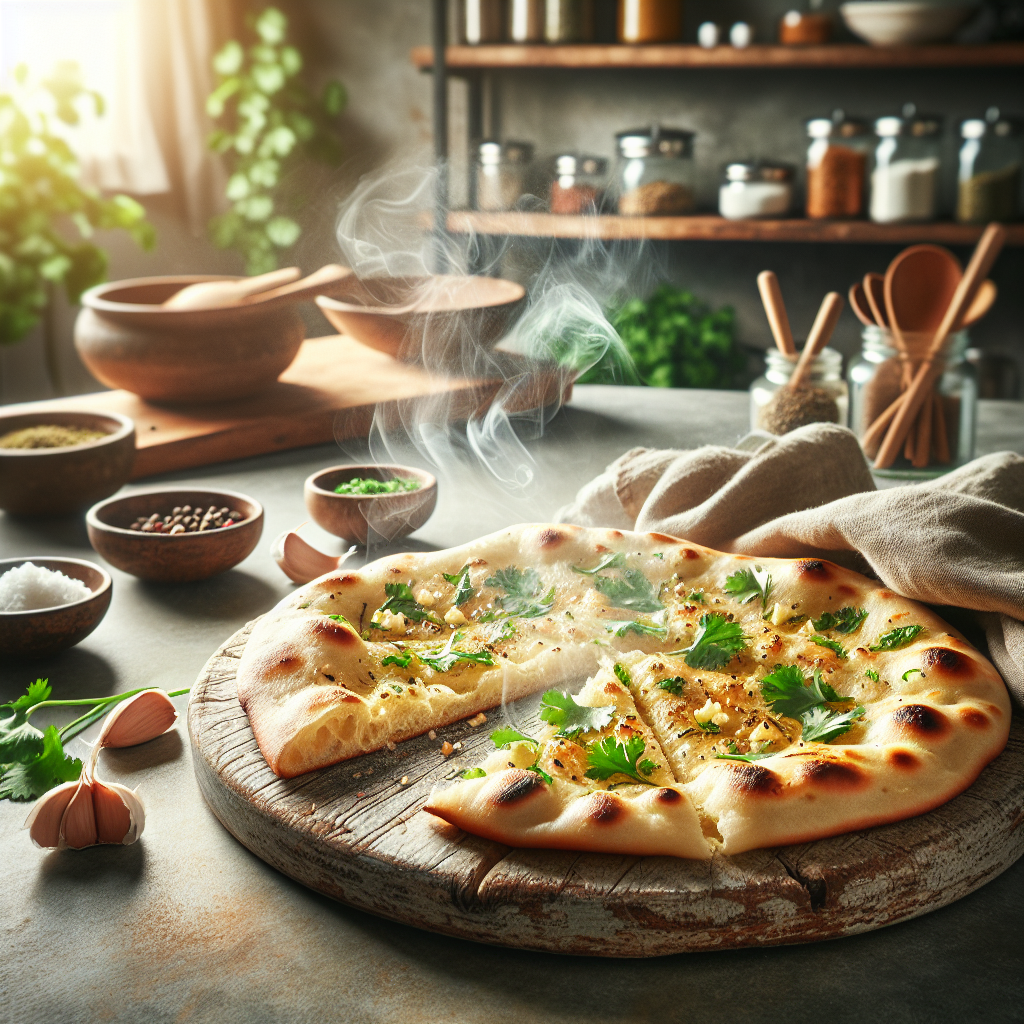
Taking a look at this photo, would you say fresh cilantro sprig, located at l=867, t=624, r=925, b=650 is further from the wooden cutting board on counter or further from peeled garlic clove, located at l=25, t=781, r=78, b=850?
the wooden cutting board on counter

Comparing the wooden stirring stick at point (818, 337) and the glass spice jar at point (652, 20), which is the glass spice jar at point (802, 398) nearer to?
the wooden stirring stick at point (818, 337)

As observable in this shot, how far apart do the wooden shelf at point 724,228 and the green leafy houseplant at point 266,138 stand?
1279 mm

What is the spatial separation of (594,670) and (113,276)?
15.1ft

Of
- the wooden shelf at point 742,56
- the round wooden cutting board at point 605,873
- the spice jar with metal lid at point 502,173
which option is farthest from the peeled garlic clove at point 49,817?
the wooden shelf at point 742,56

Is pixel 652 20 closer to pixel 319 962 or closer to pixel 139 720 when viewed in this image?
pixel 139 720

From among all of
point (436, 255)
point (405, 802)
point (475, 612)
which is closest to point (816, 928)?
point (405, 802)

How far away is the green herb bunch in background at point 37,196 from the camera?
4.40 metres

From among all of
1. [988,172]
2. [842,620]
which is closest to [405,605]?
[842,620]

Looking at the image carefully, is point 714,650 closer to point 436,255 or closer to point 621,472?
point 621,472

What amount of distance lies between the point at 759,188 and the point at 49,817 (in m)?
3.87

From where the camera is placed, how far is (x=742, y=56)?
4293 mm

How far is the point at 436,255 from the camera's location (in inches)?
174

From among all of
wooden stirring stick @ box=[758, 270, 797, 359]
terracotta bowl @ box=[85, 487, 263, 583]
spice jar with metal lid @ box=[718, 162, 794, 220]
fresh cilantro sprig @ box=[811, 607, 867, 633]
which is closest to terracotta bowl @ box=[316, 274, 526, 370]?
wooden stirring stick @ box=[758, 270, 797, 359]

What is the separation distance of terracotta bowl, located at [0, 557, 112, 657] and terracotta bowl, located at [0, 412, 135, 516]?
54 centimetres
